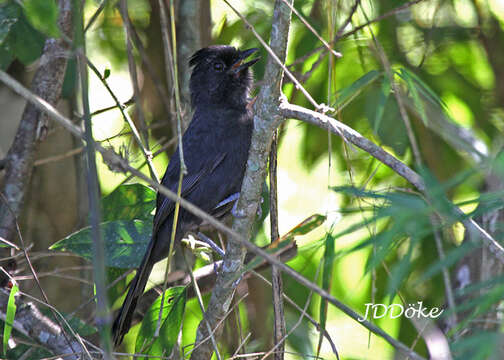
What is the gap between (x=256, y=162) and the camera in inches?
94.6

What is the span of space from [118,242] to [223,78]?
1491 millimetres

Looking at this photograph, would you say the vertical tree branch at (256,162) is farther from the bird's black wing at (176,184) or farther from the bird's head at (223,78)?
the bird's head at (223,78)

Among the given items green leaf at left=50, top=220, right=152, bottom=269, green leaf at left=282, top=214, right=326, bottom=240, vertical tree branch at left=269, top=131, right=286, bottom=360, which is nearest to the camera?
green leaf at left=282, top=214, right=326, bottom=240

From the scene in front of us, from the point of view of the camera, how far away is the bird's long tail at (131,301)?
122 inches

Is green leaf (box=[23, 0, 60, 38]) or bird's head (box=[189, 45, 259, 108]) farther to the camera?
bird's head (box=[189, 45, 259, 108])

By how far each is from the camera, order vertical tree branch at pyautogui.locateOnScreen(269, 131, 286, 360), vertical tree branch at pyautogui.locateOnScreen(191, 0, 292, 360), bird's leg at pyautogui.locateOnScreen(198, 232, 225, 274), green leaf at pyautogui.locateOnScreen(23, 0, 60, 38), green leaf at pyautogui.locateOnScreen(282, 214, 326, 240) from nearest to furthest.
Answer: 1. green leaf at pyautogui.locateOnScreen(23, 0, 60, 38)
2. green leaf at pyautogui.locateOnScreen(282, 214, 326, 240)
3. vertical tree branch at pyautogui.locateOnScreen(191, 0, 292, 360)
4. vertical tree branch at pyautogui.locateOnScreen(269, 131, 286, 360)
5. bird's leg at pyautogui.locateOnScreen(198, 232, 225, 274)

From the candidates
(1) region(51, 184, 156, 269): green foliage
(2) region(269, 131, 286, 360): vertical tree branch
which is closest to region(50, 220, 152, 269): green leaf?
(1) region(51, 184, 156, 269): green foliage

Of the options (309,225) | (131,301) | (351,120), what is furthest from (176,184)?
(309,225)

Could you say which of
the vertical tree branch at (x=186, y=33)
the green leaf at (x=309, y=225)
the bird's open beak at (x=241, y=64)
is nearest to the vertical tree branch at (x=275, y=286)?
the green leaf at (x=309, y=225)

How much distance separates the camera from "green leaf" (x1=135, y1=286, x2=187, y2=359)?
2762 mm

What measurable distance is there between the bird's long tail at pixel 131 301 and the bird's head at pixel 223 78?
1256 mm

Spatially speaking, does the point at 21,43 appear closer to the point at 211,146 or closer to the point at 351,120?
the point at 211,146

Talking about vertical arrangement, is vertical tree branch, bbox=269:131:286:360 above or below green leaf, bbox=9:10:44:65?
below

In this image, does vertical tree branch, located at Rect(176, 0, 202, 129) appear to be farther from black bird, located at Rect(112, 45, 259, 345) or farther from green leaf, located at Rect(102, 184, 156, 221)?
green leaf, located at Rect(102, 184, 156, 221)
